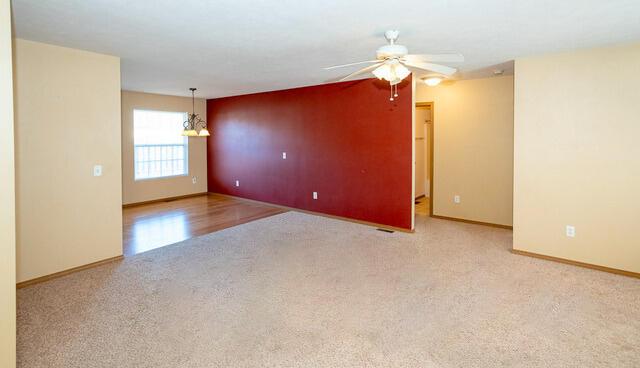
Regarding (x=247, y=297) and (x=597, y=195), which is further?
(x=597, y=195)

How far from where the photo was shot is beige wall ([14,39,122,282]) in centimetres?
343

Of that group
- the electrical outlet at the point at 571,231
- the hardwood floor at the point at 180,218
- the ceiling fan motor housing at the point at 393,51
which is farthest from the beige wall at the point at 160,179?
the electrical outlet at the point at 571,231

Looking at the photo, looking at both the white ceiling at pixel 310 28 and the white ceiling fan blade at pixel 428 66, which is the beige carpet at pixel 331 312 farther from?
the white ceiling at pixel 310 28

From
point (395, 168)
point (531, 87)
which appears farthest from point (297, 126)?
point (531, 87)

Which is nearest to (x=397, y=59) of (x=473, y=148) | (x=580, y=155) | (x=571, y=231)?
(x=580, y=155)

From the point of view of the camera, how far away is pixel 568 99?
3.89 meters

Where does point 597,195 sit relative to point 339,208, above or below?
above

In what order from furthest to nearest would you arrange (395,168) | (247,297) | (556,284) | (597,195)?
(395,168)
(597,195)
(556,284)
(247,297)

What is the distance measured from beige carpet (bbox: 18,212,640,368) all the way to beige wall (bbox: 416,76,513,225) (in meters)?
1.51

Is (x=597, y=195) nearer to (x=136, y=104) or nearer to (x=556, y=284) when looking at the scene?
(x=556, y=284)

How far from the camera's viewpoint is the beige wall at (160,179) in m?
7.13

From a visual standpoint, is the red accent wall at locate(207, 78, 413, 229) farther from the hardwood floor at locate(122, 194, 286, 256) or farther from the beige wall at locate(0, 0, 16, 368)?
the beige wall at locate(0, 0, 16, 368)

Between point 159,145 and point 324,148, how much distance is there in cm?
404

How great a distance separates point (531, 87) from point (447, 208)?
8.77 ft
